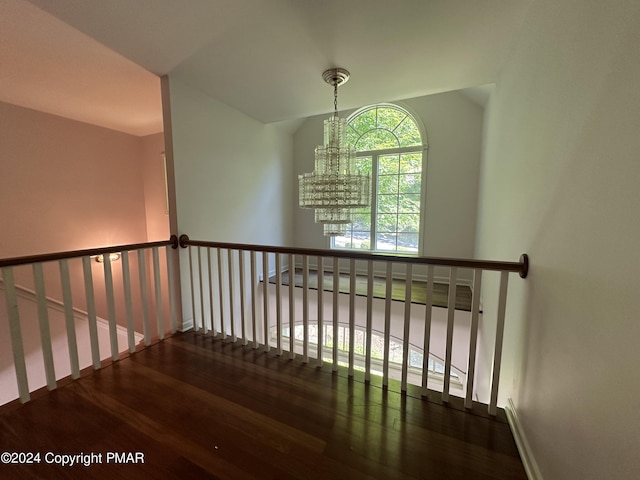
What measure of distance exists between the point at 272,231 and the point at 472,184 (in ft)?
10.1

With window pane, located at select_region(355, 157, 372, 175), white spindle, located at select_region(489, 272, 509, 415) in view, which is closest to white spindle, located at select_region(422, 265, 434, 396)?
white spindle, located at select_region(489, 272, 509, 415)

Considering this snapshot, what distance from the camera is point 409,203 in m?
4.09

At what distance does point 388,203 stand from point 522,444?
134 inches

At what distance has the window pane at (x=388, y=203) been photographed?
4.18 m

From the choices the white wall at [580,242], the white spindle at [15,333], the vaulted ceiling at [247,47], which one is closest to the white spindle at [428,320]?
the white wall at [580,242]

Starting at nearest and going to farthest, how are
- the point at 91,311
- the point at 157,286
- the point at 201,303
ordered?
the point at 91,311
the point at 157,286
the point at 201,303

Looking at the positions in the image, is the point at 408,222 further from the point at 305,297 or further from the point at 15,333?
the point at 15,333

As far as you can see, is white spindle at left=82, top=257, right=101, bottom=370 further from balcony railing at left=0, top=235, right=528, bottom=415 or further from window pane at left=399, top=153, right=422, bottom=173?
window pane at left=399, top=153, right=422, bottom=173

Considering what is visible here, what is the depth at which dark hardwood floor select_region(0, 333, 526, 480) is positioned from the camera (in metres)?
1.12

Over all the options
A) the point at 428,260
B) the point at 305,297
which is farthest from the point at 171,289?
the point at 428,260

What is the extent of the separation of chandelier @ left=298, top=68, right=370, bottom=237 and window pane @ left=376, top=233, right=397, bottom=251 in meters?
2.01

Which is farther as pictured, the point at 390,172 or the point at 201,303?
the point at 390,172

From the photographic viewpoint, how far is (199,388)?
163 centimetres

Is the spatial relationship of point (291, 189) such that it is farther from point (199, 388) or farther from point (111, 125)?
point (199, 388)
